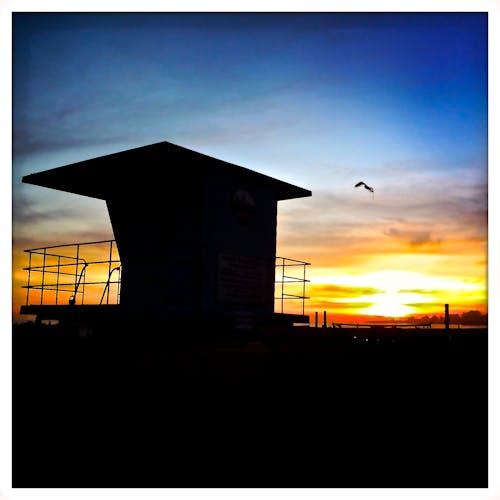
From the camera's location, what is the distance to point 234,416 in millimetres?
9688

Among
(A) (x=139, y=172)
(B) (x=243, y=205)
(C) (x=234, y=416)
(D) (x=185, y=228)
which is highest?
(A) (x=139, y=172)

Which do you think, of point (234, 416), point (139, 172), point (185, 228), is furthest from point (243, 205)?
point (234, 416)

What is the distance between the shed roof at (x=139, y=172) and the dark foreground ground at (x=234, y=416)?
13.3ft

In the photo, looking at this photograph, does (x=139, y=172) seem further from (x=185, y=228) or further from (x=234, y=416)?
(x=234, y=416)

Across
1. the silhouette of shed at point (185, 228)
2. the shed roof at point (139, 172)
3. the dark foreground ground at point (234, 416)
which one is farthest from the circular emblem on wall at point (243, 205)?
the dark foreground ground at point (234, 416)

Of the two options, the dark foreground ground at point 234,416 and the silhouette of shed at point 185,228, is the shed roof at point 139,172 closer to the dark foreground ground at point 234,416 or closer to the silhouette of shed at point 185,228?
the silhouette of shed at point 185,228

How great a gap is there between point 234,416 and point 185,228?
5.67 m

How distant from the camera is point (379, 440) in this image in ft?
27.0

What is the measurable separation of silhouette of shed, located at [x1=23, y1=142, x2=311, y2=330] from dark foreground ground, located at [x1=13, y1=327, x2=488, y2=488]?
1.26m

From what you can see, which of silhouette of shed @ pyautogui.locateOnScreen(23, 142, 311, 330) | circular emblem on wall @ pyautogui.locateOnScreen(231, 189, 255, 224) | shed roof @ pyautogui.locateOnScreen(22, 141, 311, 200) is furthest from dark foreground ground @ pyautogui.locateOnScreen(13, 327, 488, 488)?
shed roof @ pyautogui.locateOnScreen(22, 141, 311, 200)

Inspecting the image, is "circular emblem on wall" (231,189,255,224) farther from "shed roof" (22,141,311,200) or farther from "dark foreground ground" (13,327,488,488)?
"dark foreground ground" (13,327,488,488)
